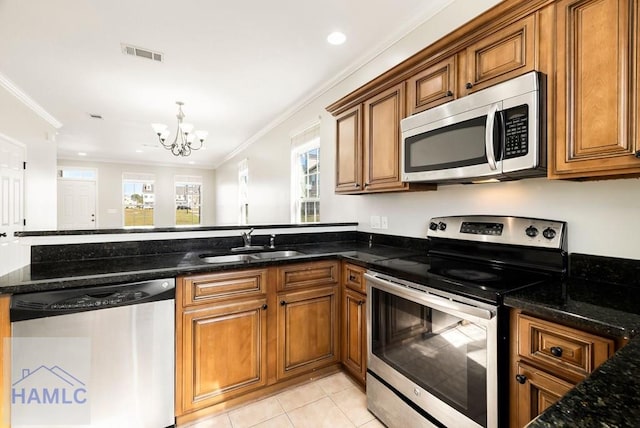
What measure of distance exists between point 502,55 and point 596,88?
1.50 feet

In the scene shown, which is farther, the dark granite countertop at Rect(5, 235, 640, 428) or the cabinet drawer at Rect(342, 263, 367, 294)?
the cabinet drawer at Rect(342, 263, 367, 294)

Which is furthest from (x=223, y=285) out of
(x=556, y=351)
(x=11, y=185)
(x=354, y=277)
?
(x=11, y=185)

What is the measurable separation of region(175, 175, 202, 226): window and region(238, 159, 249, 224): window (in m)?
3.44

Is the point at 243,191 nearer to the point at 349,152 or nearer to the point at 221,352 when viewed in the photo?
the point at 349,152

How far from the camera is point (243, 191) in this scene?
6.79 metres

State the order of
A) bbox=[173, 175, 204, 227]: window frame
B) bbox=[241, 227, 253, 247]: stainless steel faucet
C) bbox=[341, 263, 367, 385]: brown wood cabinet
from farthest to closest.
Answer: bbox=[173, 175, 204, 227]: window frame
bbox=[241, 227, 253, 247]: stainless steel faucet
bbox=[341, 263, 367, 385]: brown wood cabinet

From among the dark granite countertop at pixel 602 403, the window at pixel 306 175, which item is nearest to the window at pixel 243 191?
the window at pixel 306 175

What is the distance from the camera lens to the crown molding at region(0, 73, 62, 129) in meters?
3.45

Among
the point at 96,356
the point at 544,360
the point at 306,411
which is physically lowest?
the point at 306,411

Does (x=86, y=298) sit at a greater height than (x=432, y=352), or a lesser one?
greater

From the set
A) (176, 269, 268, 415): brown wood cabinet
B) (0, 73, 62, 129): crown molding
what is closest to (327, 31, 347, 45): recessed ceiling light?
(176, 269, 268, 415): brown wood cabinet

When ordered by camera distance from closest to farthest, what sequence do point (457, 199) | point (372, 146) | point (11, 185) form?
1. point (457, 199)
2. point (372, 146)
3. point (11, 185)

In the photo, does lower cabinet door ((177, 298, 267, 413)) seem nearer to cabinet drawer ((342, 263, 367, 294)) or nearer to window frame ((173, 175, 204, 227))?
cabinet drawer ((342, 263, 367, 294))

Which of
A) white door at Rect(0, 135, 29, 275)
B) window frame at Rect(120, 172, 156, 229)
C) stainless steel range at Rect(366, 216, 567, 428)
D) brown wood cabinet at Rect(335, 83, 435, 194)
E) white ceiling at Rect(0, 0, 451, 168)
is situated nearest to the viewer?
stainless steel range at Rect(366, 216, 567, 428)
